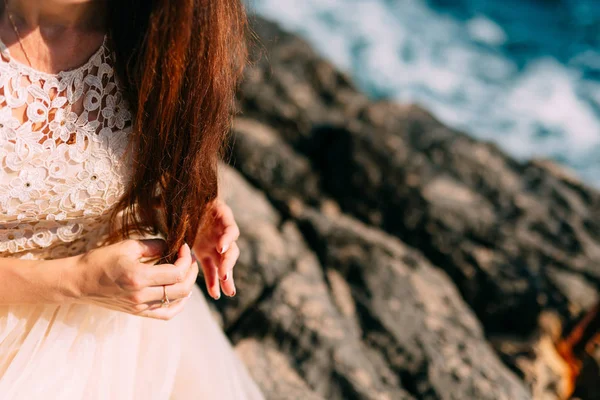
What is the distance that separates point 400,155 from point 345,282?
41.6 inches

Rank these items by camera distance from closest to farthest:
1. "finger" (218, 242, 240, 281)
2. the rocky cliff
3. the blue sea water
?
"finger" (218, 242, 240, 281) → the rocky cliff → the blue sea water

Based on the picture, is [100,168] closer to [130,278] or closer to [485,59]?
[130,278]

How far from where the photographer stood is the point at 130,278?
113cm

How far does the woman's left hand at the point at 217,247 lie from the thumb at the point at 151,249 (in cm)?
19

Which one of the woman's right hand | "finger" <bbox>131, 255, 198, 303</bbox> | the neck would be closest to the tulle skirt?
the woman's right hand

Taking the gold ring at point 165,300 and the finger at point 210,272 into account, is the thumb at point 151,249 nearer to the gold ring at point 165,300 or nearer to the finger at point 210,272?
the gold ring at point 165,300

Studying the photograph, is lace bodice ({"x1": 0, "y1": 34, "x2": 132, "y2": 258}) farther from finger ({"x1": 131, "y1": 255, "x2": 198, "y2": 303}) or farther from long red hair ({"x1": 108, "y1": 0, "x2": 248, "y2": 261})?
finger ({"x1": 131, "y1": 255, "x2": 198, "y2": 303})

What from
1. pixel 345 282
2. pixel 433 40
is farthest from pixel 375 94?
pixel 345 282

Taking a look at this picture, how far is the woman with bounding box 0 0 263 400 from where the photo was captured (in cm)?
112

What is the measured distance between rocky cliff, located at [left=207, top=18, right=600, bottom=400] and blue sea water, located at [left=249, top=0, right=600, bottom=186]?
3.86 m

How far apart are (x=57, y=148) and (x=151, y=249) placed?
1.07ft

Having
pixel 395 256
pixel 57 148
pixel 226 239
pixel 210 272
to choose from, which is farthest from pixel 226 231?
pixel 395 256

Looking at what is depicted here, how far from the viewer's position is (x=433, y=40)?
28.5ft

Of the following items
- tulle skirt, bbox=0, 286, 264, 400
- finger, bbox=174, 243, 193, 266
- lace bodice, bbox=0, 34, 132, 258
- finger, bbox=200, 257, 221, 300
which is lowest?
tulle skirt, bbox=0, 286, 264, 400
